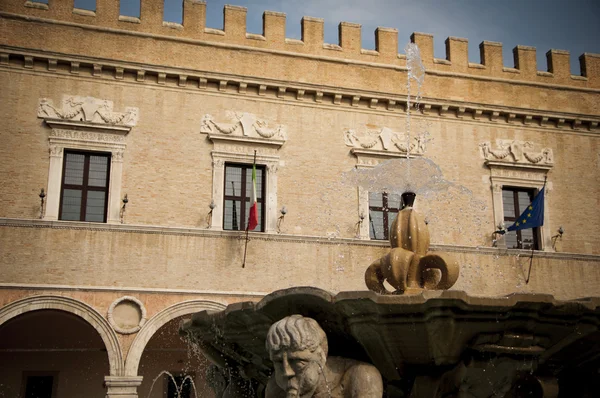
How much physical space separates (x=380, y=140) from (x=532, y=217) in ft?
11.5

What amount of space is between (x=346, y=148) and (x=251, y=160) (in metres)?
2.14

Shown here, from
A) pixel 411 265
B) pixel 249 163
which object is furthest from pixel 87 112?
pixel 411 265

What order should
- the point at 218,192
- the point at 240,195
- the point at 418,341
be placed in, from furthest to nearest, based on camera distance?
the point at 240,195
the point at 218,192
the point at 418,341

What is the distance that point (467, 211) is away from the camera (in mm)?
17359

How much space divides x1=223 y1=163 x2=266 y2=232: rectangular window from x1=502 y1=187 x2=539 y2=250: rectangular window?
5426mm

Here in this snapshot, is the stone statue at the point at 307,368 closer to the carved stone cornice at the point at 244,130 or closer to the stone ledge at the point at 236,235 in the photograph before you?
the stone ledge at the point at 236,235

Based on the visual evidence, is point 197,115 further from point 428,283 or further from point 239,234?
point 428,283

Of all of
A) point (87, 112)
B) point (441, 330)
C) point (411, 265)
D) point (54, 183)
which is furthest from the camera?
point (87, 112)

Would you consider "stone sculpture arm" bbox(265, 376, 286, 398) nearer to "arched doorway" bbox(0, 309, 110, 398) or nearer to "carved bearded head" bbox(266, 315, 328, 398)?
"carved bearded head" bbox(266, 315, 328, 398)

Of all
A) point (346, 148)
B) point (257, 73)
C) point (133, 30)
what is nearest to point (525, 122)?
point (346, 148)

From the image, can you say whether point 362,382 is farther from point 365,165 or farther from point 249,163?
point 365,165

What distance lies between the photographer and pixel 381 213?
16.9 m

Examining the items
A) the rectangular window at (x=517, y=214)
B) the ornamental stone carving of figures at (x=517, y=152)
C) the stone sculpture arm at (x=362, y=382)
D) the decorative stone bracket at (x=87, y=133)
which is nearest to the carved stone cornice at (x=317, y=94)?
the ornamental stone carving of figures at (x=517, y=152)

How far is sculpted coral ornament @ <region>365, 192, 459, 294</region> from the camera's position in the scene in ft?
22.0
